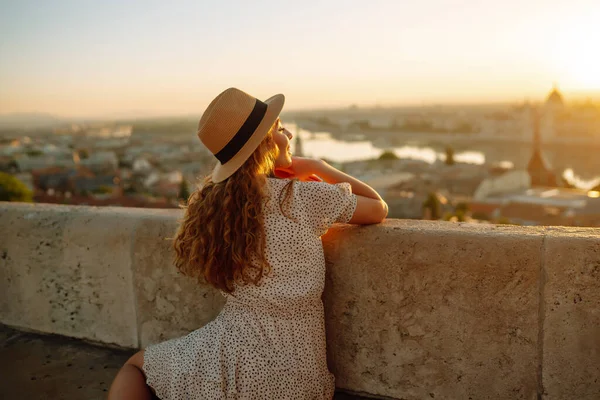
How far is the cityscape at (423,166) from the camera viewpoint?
1806 cm

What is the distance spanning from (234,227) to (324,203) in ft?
0.67

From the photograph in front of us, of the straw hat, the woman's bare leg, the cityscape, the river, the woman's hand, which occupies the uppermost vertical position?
the straw hat

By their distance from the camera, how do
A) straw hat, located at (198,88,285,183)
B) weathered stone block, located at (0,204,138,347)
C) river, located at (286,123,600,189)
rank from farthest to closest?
1. river, located at (286,123,600,189)
2. weathered stone block, located at (0,204,138,347)
3. straw hat, located at (198,88,285,183)

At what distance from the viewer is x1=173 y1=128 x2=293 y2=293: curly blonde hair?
1.21 m

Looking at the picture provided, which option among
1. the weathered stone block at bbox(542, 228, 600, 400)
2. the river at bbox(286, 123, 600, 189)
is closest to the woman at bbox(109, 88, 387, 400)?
the weathered stone block at bbox(542, 228, 600, 400)

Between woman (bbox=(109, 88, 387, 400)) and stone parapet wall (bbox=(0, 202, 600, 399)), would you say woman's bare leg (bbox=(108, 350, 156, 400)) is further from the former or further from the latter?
stone parapet wall (bbox=(0, 202, 600, 399))

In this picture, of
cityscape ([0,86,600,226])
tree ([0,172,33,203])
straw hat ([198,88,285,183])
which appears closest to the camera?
straw hat ([198,88,285,183])

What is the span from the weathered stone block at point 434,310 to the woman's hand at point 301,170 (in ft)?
0.53

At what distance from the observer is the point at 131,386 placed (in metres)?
1.27

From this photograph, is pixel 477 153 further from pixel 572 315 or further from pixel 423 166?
pixel 572 315

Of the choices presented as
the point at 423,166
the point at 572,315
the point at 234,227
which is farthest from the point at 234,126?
the point at 423,166

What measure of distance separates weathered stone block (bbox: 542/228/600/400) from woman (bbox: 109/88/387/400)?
46cm

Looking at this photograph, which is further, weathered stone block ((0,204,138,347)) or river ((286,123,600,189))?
river ((286,123,600,189))

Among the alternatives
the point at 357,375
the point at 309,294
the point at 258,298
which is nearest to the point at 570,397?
the point at 357,375
